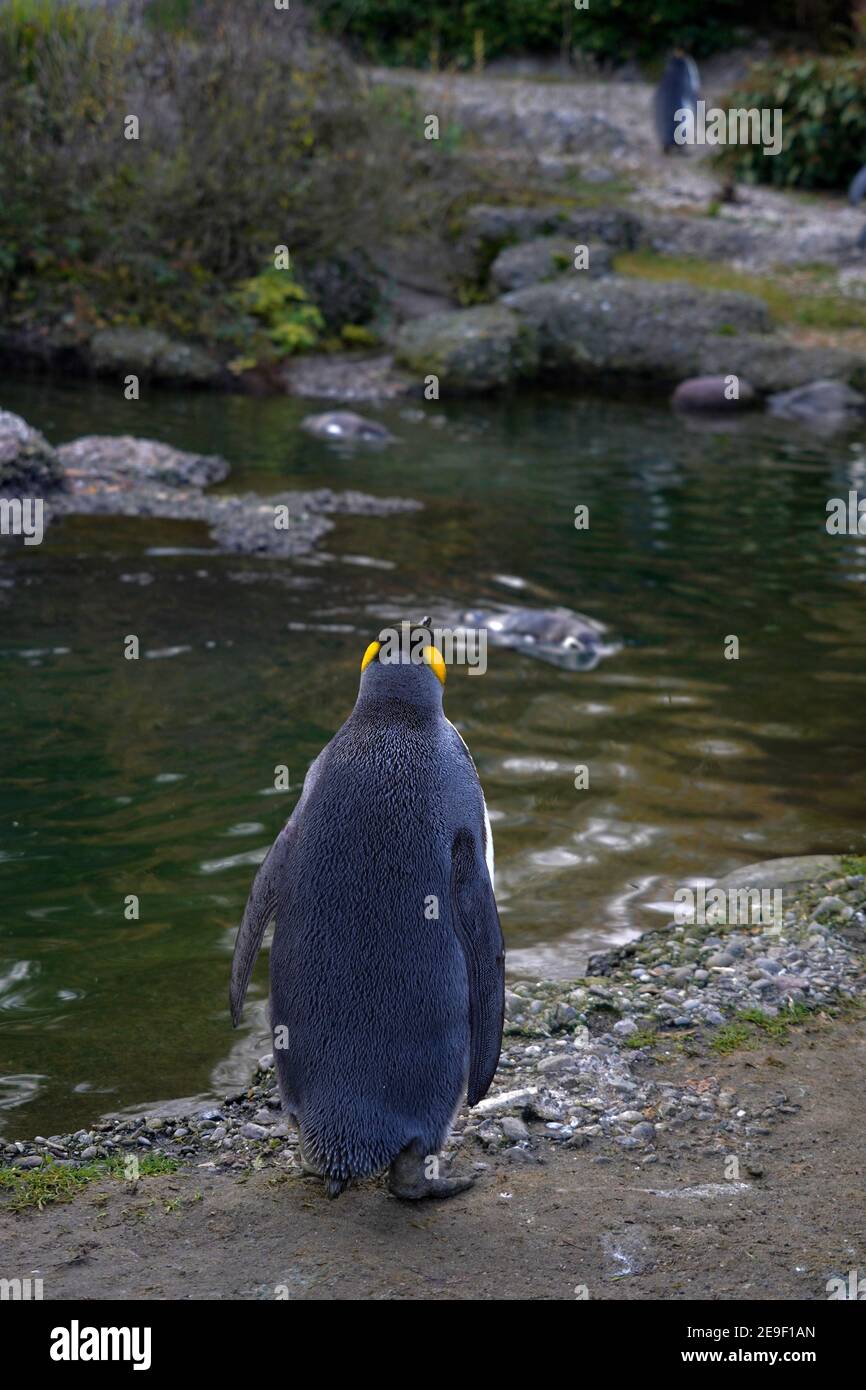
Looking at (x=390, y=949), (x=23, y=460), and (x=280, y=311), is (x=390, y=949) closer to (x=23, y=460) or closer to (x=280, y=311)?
(x=23, y=460)

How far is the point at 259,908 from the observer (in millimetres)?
3285

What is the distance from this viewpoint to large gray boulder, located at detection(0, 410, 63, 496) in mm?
9695

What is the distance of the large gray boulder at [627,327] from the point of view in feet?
52.0

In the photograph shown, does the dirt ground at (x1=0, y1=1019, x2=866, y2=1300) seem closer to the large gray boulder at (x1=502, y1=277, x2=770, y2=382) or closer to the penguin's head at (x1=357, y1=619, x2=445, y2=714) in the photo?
the penguin's head at (x1=357, y1=619, x2=445, y2=714)

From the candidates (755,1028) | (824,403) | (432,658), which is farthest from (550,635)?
(824,403)

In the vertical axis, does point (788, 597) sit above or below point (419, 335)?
below

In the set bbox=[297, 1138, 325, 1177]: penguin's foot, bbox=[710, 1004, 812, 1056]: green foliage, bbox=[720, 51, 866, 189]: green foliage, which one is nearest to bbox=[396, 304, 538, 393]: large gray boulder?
bbox=[720, 51, 866, 189]: green foliage

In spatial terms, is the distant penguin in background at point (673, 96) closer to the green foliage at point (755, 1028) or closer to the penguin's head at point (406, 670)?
the green foliage at point (755, 1028)

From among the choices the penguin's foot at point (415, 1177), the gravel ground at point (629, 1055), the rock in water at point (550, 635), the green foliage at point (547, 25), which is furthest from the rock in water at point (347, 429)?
the green foliage at point (547, 25)

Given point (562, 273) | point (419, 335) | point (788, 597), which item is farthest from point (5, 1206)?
point (562, 273)

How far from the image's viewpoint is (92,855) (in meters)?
5.23
